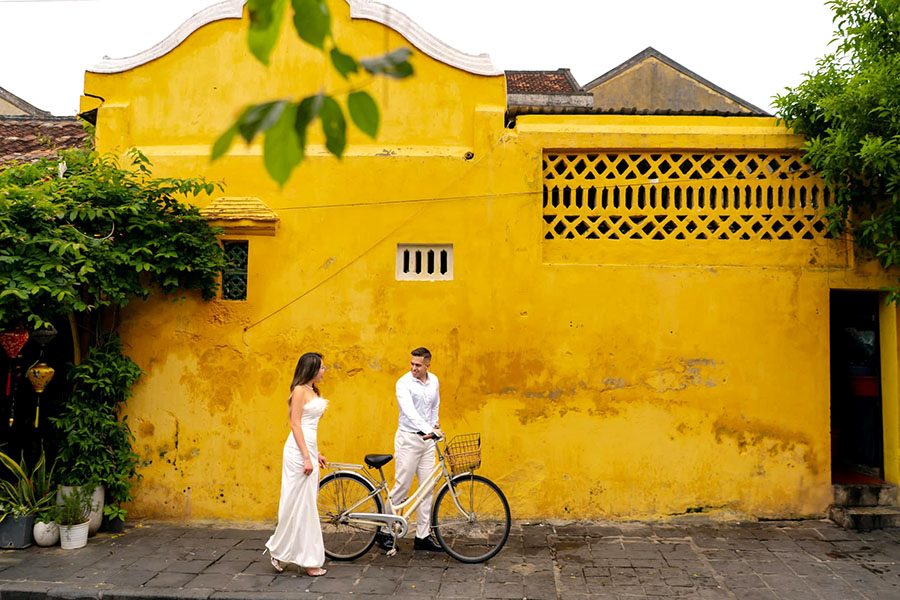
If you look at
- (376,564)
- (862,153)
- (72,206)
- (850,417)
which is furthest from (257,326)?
(850,417)

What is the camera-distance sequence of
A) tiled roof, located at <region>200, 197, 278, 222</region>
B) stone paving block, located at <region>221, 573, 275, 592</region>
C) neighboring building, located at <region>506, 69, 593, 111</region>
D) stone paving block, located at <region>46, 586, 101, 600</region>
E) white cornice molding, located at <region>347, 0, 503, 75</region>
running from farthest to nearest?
neighboring building, located at <region>506, 69, 593, 111</region> → white cornice molding, located at <region>347, 0, 503, 75</region> → tiled roof, located at <region>200, 197, 278, 222</region> → stone paving block, located at <region>221, 573, 275, 592</region> → stone paving block, located at <region>46, 586, 101, 600</region>

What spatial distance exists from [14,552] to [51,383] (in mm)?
1755

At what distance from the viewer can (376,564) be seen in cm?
632

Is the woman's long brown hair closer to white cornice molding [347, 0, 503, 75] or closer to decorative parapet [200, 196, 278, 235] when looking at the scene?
decorative parapet [200, 196, 278, 235]

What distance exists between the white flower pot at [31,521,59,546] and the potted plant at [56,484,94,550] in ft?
A: 0.30

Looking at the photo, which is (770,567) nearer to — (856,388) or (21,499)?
(856,388)

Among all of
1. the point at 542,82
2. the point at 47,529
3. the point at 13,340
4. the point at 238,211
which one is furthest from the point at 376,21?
the point at 542,82

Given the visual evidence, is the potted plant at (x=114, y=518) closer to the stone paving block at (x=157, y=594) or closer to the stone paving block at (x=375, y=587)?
the stone paving block at (x=157, y=594)

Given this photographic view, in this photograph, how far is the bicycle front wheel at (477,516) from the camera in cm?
635

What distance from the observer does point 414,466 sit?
21.2 ft

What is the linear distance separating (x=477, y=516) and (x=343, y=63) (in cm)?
538

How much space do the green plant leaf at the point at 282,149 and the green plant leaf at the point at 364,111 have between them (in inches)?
5.7

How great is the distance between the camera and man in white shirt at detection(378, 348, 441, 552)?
20.9 ft

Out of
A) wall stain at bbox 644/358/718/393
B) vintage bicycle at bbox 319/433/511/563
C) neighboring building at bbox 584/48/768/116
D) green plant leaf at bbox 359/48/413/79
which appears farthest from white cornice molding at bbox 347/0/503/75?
neighboring building at bbox 584/48/768/116
